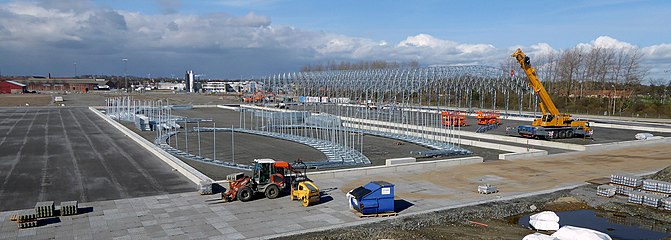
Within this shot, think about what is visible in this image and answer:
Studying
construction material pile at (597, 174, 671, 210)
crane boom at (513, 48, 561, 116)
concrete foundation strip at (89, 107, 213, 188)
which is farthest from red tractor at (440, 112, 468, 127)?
concrete foundation strip at (89, 107, 213, 188)

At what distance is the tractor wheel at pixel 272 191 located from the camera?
1580 cm

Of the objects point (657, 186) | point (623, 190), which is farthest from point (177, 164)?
point (657, 186)

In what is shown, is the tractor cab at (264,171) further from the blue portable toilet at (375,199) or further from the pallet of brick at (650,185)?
the pallet of brick at (650,185)

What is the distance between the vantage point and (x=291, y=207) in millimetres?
14906

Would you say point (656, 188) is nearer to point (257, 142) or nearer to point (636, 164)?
point (636, 164)

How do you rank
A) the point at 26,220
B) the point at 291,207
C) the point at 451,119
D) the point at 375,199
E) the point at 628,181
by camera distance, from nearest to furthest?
1. the point at 26,220
2. the point at 375,199
3. the point at 291,207
4. the point at 628,181
5. the point at 451,119

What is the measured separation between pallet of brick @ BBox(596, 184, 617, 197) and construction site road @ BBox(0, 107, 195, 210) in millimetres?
15183

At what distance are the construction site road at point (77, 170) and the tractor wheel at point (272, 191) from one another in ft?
11.1

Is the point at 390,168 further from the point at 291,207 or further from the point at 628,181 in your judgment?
the point at 628,181

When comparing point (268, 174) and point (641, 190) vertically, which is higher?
point (268, 174)

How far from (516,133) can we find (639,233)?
24992mm

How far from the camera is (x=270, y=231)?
12570mm

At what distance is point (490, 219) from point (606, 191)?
19.7 ft

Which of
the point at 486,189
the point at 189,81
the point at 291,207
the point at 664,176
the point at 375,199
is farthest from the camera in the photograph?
the point at 189,81
